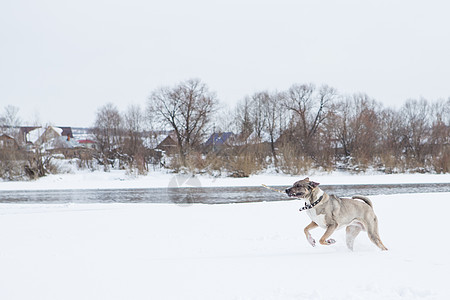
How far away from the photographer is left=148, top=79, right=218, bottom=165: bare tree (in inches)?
1684

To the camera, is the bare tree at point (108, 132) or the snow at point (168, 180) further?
the bare tree at point (108, 132)

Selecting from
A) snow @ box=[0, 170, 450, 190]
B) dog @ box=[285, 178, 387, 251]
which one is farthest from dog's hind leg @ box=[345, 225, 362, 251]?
snow @ box=[0, 170, 450, 190]

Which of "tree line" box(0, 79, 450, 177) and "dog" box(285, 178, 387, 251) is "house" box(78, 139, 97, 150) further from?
"dog" box(285, 178, 387, 251)

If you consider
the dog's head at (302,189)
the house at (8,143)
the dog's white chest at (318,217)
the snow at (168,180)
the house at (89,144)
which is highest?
the house at (89,144)

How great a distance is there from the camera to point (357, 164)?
1325 inches

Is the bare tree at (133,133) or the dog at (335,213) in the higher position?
the bare tree at (133,133)

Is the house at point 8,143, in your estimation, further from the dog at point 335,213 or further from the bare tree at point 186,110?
the dog at point 335,213

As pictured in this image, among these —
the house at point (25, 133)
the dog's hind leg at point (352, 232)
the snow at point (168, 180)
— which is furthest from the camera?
the house at point (25, 133)

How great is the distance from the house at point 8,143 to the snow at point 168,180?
4.25 m

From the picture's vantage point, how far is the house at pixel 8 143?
29797mm

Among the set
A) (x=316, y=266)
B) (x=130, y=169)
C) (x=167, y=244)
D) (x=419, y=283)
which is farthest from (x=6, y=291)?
(x=130, y=169)

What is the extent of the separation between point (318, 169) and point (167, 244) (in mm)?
27806

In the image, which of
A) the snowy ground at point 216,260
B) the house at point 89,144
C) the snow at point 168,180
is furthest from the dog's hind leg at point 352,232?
the house at point 89,144

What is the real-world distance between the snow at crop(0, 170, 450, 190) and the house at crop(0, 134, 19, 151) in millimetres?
4252
